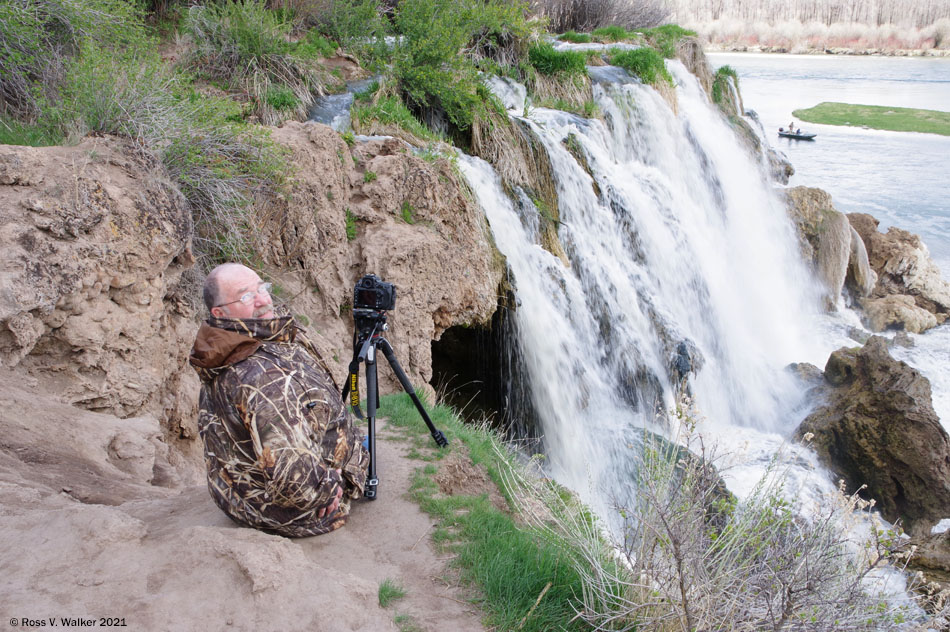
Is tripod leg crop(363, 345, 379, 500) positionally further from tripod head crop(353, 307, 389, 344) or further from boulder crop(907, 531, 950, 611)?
boulder crop(907, 531, 950, 611)

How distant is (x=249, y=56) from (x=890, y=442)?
9.52m

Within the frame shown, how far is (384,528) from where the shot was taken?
341 centimetres

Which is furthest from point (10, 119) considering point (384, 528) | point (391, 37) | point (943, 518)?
point (943, 518)

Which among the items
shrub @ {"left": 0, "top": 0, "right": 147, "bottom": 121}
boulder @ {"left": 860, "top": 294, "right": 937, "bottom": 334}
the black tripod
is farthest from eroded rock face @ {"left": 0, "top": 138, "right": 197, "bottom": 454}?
boulder @ {"left": 860, "top": 294, "right": 937, "bottom": 334}

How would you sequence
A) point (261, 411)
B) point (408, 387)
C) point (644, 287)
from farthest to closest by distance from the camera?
point (644, 287) < point (408, 387) < point (261, 411)

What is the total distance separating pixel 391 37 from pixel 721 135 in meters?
8.69

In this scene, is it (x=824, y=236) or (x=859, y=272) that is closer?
(x=824, y=236)

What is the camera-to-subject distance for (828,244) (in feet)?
47.7

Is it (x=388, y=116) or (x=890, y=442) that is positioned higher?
(x=388, y=116)

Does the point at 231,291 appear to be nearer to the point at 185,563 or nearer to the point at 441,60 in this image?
the point at 185,563

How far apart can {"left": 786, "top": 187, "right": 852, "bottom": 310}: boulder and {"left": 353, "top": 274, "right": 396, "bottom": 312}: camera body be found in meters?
13.3

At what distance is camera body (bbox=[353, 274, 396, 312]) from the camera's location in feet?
12.4

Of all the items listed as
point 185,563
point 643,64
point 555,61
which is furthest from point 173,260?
point 643,64

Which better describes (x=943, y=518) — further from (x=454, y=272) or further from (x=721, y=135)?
(x=721, y=135)
